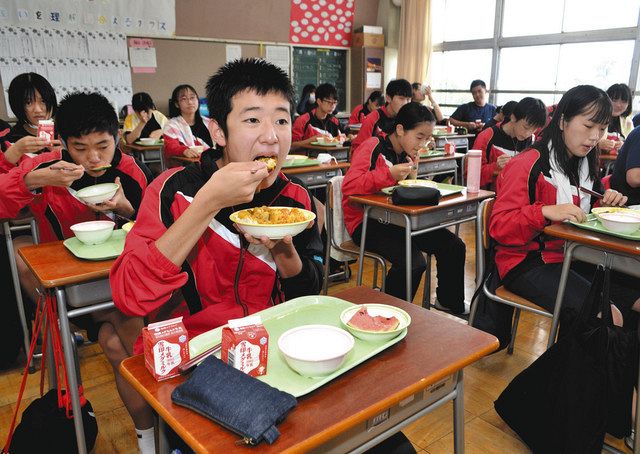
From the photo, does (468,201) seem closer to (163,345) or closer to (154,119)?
(163,345)

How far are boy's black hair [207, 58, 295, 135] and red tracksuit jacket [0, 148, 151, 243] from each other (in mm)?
1096

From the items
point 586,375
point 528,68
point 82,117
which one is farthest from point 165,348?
point 528,68

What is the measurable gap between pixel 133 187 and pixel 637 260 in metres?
2.08

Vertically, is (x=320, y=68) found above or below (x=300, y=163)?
above

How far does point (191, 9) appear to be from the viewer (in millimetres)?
6543

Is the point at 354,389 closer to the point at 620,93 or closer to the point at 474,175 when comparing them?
the point at 474,175

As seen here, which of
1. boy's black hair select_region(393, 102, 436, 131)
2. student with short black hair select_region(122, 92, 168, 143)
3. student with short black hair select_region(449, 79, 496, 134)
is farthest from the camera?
student with short black hair select_region(449, 79, 496, 134)

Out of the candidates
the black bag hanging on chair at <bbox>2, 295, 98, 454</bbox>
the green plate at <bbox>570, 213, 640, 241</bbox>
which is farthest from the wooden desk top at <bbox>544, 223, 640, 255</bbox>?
the black bag hanging on chair at <bbox>2, 295, 98, 454</bbox>

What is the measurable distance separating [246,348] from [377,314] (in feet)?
1.20

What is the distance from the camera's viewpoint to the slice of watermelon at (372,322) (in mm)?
1024

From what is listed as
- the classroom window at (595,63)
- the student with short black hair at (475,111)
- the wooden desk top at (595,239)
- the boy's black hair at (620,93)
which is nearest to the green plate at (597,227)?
the wooden desk top at (595,239)

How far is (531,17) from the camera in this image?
7109 millimetres

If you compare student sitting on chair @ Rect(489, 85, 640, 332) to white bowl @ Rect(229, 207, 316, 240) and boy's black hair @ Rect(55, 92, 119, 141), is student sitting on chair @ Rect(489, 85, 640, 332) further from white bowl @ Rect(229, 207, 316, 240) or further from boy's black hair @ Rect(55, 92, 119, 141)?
boy's black hair @ Rect(55, 92, 119, 141)

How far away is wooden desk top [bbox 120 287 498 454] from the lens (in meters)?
0.75
